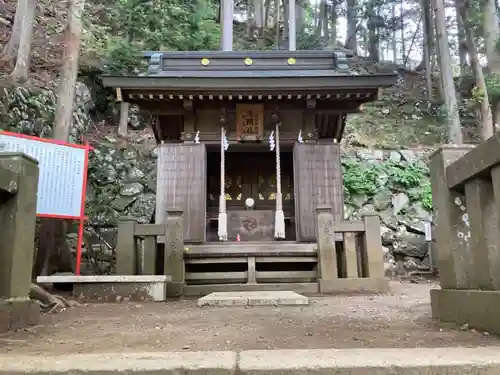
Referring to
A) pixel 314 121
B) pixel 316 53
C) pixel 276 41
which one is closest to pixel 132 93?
pixel 314 121

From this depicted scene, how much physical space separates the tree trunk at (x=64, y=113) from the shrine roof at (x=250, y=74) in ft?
3.39

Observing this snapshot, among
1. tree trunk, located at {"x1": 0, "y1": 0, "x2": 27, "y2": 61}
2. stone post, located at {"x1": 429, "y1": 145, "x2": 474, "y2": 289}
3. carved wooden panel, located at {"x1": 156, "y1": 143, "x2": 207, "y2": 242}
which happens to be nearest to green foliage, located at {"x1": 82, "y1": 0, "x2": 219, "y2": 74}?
tree trunk, located at {"x1": 0, "y1": 0, "x2": 27, "y2": 61}

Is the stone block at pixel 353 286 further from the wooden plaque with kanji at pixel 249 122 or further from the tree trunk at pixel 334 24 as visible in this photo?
the tree trunk at pixel 334 24

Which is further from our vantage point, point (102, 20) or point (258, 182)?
point (102, 20)

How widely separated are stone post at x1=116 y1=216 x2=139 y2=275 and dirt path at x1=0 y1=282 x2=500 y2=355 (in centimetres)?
200

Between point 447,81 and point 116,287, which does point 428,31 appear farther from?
point 116,287

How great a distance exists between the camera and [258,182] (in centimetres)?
1158

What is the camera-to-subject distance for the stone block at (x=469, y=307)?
275cm

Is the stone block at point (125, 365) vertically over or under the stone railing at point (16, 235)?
under

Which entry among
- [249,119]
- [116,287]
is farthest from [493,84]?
[116,287]

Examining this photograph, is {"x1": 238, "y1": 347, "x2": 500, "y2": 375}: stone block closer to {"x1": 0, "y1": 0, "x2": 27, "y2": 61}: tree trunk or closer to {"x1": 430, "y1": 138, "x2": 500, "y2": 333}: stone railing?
{"x1": 430, "y1": 138, "x2": 500, "y2": 333}: stone railing

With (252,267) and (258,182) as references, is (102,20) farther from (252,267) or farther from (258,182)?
(252,267)

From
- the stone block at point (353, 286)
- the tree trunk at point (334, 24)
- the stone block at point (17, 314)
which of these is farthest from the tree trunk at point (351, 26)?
the stone block at point (17, 314)

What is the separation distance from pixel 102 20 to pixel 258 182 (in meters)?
13.2
